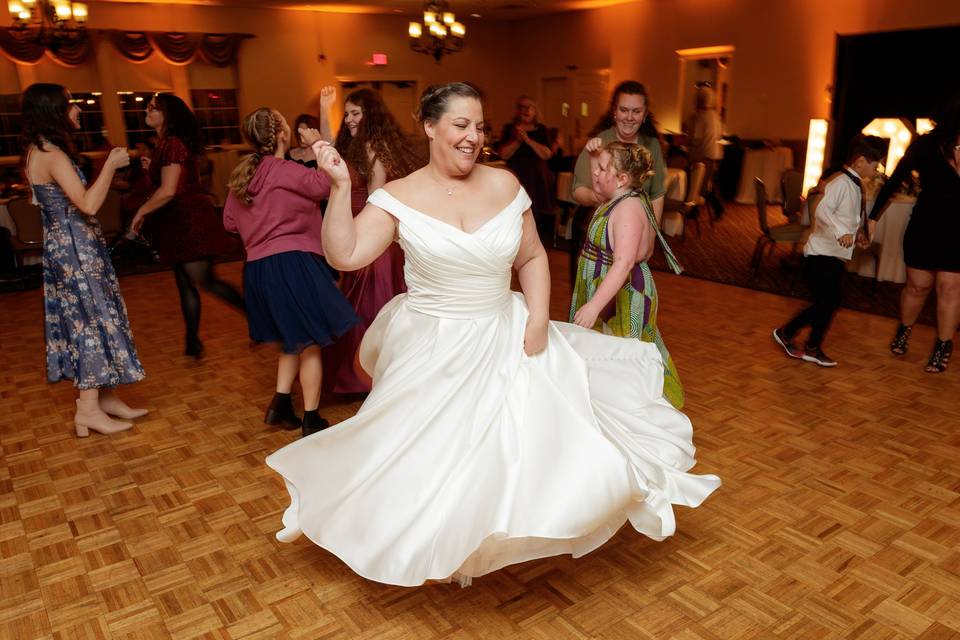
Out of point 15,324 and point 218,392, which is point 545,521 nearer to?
point 218,392

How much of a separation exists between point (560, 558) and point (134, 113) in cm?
1168

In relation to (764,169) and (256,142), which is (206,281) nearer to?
(256,142)

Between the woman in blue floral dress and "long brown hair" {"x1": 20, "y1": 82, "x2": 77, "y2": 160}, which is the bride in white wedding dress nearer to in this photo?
the woman in blue floral dress

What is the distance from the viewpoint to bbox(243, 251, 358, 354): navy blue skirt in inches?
127

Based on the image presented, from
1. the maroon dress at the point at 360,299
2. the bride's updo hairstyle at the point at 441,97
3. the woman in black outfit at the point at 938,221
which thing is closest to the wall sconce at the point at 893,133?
the woman in black outfit at the point at 938,221

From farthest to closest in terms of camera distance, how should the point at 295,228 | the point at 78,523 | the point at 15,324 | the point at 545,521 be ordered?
the point at 15,324
the point at 295,228
the point at 78,523
the point at 545,521

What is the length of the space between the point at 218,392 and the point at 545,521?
2.69 meters

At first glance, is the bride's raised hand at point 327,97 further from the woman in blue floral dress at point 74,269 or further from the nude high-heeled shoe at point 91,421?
the nude high-heeled shoe at point 91,421

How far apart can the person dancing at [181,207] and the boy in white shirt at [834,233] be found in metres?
3.30

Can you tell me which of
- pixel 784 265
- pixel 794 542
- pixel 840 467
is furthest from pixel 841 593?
pixel 784 265

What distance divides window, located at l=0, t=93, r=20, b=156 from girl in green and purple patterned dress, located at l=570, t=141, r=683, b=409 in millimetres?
10768

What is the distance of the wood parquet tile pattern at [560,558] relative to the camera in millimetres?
2180

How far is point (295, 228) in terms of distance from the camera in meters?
3.26

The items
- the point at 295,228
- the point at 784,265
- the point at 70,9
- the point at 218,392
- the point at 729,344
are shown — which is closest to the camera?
the point at 295,228
